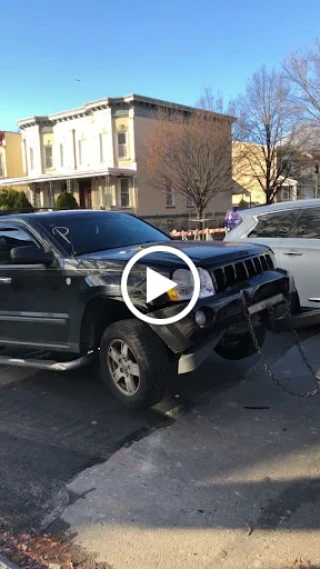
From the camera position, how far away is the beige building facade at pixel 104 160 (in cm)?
3050

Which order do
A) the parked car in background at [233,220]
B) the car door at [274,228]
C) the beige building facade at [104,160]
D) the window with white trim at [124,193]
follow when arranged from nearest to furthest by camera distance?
the car door at [274,228] < the parked car in background at [233,220] < the beige building facade at [104,160] < the window with white trim at [124,193]

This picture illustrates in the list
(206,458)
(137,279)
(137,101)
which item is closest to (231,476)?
(206,458)

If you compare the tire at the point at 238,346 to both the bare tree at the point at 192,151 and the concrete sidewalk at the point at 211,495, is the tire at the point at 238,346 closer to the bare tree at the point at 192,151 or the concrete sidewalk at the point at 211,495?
the concrete sidewalk at the point at 211,495

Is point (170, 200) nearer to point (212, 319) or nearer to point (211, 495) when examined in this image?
point (212, 319)

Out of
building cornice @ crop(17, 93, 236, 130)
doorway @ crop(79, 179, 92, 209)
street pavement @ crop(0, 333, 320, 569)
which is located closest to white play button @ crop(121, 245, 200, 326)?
street pavement @ crop(0, 333, 320, 569)

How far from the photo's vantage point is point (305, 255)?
6.51 m

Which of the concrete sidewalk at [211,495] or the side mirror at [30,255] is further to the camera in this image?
the side mirror at [30,255]

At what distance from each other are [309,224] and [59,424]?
4.18 m

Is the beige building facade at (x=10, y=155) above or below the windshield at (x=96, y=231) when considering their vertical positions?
above

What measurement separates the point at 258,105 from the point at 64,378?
2454cm

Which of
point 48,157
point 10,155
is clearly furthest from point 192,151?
point 10,155

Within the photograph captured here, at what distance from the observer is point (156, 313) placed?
3947 millimetres

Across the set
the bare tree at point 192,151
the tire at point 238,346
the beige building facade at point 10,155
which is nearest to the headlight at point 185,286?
the tire at point 238,346

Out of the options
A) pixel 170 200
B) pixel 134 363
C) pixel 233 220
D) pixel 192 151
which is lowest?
pixel 134 363
